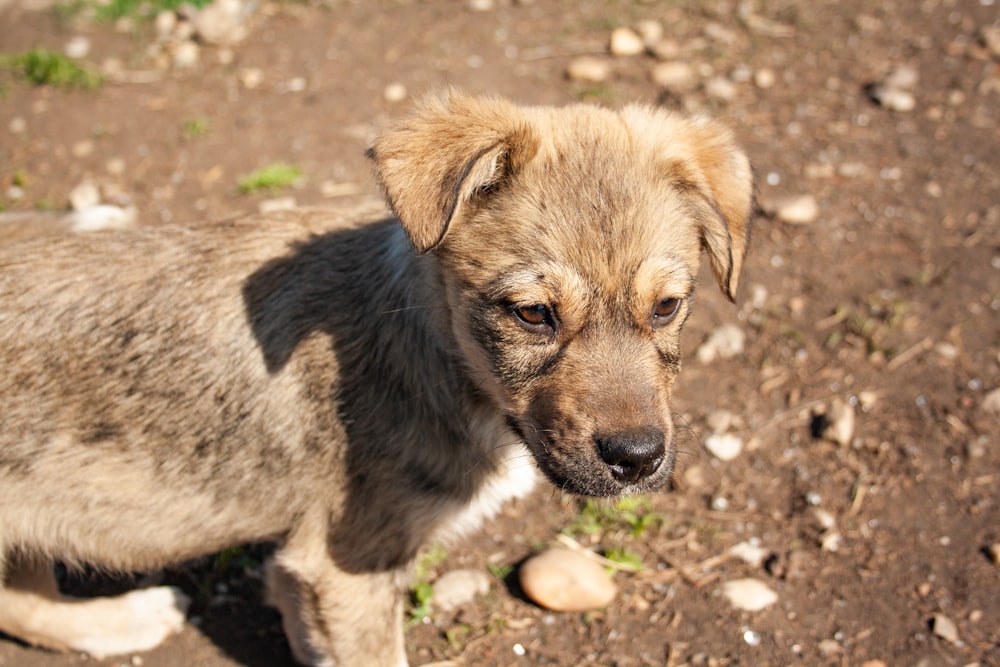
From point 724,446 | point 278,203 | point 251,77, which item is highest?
point 251,77

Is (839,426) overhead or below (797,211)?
below

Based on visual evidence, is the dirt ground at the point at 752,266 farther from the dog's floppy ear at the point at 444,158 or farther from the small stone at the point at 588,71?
the dog's floppy ear at the point at 444,158

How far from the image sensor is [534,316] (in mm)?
2875

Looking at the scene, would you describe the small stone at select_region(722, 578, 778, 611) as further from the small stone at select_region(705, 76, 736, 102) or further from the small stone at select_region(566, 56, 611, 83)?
the small stone at select_region(566, 56, 611, 83)

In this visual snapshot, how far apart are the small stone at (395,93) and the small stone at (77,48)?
253 cm

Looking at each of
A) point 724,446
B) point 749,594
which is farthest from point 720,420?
point 749,594

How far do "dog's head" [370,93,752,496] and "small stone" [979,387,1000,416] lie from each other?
2.25 metres

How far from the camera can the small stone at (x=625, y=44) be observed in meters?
6.82

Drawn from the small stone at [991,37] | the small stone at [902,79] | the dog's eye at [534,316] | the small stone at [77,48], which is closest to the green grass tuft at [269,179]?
the small stone at [77,48]

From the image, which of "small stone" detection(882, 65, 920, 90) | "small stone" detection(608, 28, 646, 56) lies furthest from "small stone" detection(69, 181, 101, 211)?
"small stone" detection(882, 65, 920, 90)

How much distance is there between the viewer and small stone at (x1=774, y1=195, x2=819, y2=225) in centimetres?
559

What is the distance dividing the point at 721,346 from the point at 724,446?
66 centimetres

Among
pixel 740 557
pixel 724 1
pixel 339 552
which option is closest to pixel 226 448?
pixel 339 552

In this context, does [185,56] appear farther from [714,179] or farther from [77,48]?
[714,179]
